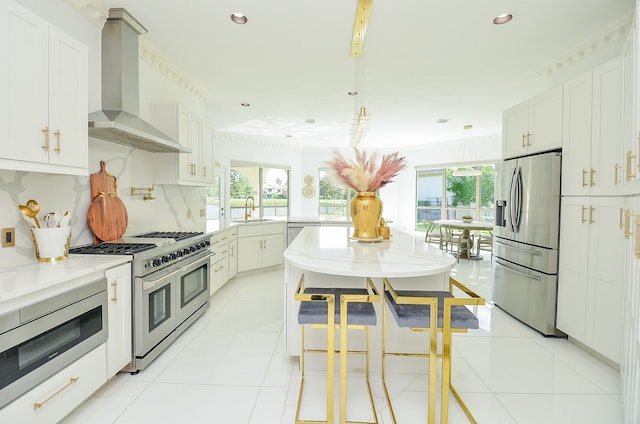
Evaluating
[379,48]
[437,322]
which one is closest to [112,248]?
[437,322]

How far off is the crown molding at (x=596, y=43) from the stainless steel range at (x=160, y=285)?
4200 mm

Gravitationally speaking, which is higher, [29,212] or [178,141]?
[178,141]

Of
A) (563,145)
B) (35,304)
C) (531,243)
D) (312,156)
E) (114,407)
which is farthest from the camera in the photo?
(312,156)

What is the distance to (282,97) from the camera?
15.1 feet

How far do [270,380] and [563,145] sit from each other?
10.6 ft

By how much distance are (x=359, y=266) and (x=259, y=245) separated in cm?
398

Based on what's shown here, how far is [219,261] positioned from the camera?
4.27m

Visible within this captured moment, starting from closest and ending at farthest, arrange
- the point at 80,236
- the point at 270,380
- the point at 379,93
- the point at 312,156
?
the point at 270,380, the point at 80,236, the point at 379,93, the point at 312,156

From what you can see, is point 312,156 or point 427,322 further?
point 312,156

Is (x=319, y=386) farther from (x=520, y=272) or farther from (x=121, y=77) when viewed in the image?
(x=121, y=77)

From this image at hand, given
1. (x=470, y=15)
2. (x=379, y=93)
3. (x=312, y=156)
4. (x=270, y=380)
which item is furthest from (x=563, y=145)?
(x=312, y=156)

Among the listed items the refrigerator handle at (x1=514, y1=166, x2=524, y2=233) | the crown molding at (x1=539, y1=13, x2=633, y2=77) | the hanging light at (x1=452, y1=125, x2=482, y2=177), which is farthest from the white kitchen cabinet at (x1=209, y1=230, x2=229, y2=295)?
the hanging light at (x1=452, y1=125, x2=482, y2=177)

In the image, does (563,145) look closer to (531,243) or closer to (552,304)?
(531,243)

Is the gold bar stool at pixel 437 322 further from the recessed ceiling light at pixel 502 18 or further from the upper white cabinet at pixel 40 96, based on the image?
the recessed ceiling light at pixel 502 18
